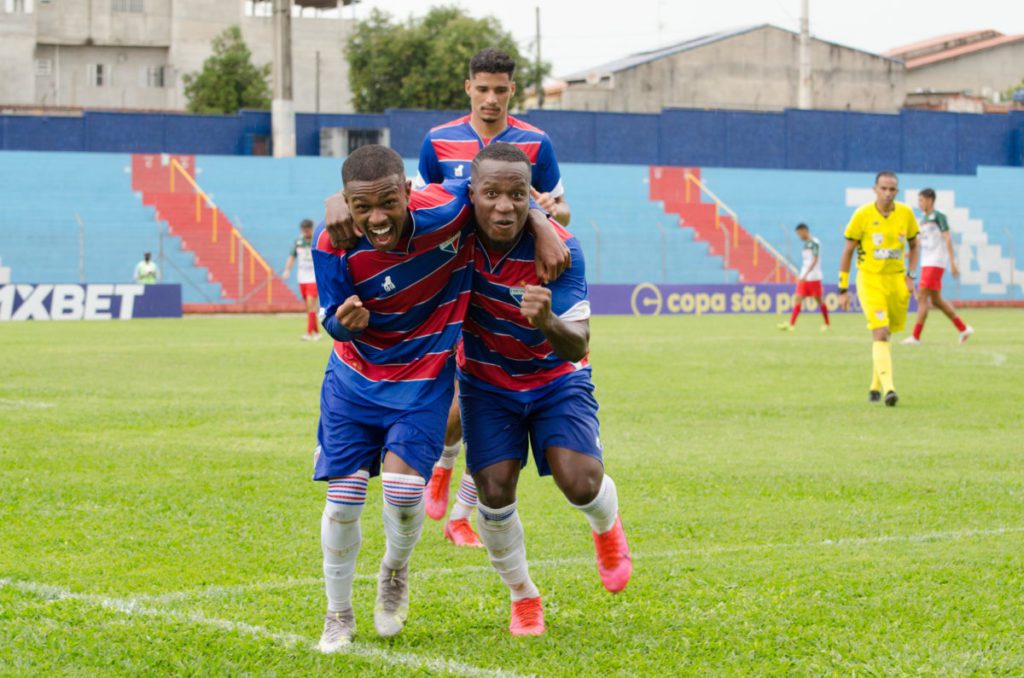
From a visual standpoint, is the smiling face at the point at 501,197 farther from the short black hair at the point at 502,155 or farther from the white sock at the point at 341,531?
the white sock at the point at 341,531

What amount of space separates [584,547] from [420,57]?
60.2 metres

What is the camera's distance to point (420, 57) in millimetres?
65250

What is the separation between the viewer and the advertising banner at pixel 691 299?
128 feet

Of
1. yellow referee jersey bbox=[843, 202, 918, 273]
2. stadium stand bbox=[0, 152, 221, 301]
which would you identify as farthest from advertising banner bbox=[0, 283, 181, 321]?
yellow referee jersey bbox=[843, 202, 918, 273]

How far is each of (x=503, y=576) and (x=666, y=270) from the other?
39.7 m

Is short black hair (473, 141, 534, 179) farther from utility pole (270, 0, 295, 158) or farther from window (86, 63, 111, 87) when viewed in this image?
window (86, 63, 111, 87)

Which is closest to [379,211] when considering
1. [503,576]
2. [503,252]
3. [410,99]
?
[503,252]

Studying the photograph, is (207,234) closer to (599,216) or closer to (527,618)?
(599,216)

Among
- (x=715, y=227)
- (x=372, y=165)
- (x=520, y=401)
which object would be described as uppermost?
(x=715, y=227)

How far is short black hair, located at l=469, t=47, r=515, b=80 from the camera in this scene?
751cm

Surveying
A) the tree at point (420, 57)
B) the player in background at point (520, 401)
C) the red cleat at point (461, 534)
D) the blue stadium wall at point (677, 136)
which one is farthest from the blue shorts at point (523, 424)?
the tree at point (420, 57)

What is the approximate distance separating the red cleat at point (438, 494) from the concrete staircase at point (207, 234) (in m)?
32.5

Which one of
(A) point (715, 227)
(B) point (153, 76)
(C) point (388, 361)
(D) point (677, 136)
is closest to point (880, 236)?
(C) point (388, 361)

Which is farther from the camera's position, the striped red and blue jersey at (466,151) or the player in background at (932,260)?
the player in background at (932,260)
